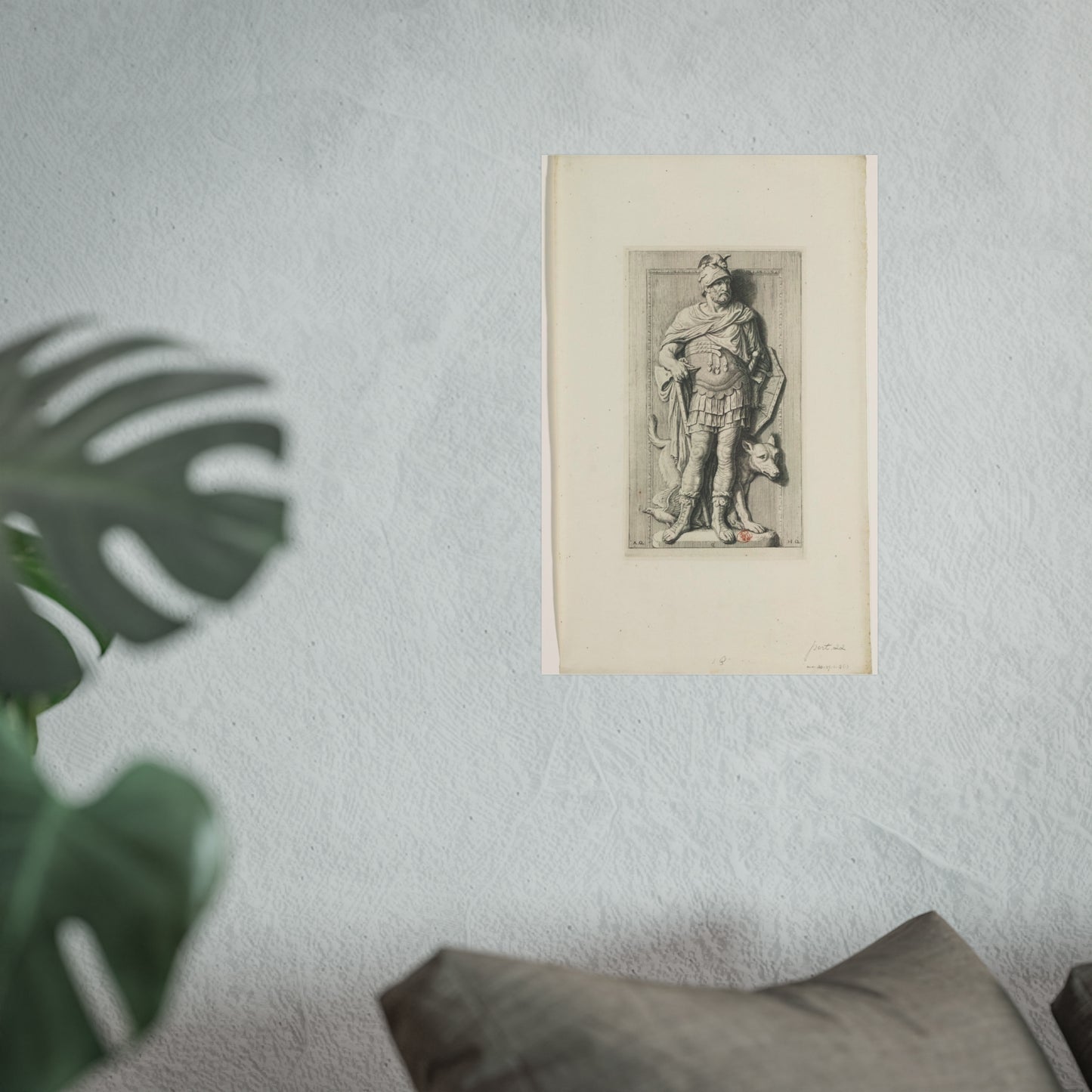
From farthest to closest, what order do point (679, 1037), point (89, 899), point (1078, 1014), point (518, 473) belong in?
1. point (518, 473)
2. point (1078, 1014)
3. point (679, 1037)
4. point (89, 899)

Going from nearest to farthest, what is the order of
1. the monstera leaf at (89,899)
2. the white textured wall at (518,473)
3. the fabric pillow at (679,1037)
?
the monstera leaf at (89,899)
the fabric pillow at (679,1037)
the white textured wall at (518,473)

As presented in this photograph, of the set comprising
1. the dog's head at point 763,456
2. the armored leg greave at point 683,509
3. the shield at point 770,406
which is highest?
the shield at point 770,406

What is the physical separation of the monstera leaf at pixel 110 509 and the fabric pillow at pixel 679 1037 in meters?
0.41

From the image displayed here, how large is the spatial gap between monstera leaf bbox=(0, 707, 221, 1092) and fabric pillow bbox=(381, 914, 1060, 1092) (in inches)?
A: 14.8

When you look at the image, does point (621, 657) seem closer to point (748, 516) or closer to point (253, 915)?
point (748, 516)

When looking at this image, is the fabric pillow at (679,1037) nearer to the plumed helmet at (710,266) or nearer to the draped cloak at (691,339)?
the draped cloak at (691,339)

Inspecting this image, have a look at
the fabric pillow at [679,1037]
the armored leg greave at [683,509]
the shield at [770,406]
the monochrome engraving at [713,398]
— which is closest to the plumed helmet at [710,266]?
the monochrome engraving at [713,398]

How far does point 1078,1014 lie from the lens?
84 cm

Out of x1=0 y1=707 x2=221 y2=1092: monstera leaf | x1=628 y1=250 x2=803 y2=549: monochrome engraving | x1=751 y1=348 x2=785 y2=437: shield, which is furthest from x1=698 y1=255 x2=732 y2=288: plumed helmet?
x1=0 y1=707 x2=221 y2=1092: monstera leaf

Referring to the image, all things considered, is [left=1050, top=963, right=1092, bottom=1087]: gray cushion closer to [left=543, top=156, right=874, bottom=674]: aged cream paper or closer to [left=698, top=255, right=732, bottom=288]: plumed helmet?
[left=543, top=156, right=874, bottom=674]: aged cream paper

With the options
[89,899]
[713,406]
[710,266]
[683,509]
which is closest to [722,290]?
[710,266]

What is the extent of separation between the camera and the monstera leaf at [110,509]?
362mm

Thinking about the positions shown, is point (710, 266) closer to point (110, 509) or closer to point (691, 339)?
point (691, 339)

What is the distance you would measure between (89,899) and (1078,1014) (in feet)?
2.93
